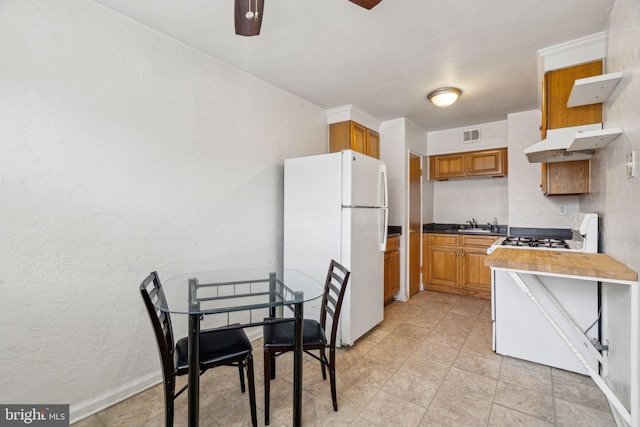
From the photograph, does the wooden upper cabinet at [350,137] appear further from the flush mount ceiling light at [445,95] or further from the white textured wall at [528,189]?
the white textured wall at [528,189]

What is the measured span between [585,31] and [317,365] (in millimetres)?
3131

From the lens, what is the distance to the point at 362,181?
9.01 ft

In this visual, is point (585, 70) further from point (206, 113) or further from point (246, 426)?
point (246, 426)

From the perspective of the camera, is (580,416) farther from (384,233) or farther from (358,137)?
(358,137)

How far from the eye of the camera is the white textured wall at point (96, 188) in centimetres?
157

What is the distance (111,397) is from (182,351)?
75cm

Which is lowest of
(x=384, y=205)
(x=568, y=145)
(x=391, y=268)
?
(x=391, y=268)

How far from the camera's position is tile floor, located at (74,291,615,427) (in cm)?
177

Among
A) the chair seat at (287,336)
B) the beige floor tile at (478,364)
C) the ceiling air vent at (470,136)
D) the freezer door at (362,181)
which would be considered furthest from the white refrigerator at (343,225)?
the ceiling air vent at (470,136)

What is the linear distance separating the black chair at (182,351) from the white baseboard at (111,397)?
61cm

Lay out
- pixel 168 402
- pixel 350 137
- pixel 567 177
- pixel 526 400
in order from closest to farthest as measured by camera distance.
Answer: pixel 168 402 < pixel 526 400 < pixel 567 177 < pixel 350 137

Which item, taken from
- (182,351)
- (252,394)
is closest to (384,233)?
(252,394)

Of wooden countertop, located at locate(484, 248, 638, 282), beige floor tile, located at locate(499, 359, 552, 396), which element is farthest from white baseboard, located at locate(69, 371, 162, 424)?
beige floor tile, located at locate(499, 359, 552, 396)

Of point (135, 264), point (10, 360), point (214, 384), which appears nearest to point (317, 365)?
point (214, 384)
